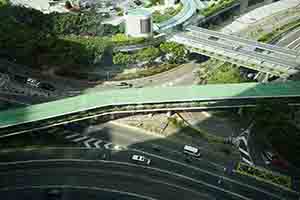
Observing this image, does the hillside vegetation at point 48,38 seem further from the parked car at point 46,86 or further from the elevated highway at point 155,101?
the elevated highway at point 155,101

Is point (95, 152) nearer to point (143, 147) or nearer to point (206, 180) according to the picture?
point (143, 147)

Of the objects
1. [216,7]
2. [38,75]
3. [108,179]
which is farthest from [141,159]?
[216,7]

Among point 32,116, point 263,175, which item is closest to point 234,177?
point 263,175

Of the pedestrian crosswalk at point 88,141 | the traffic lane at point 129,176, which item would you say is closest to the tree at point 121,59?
the pedestrian crosswalk at point 88,141

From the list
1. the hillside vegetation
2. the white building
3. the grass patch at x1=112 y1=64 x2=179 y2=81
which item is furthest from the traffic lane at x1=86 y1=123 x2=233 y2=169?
the white building

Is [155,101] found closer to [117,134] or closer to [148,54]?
[117,134]

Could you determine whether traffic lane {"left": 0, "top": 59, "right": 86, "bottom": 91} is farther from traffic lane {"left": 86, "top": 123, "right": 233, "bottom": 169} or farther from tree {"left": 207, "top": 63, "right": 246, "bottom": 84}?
tree {"left": 207, "top": 63, "right": 246, "bottom": 84}
